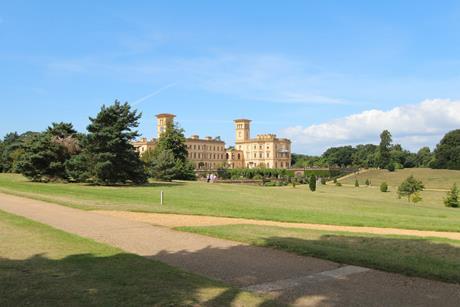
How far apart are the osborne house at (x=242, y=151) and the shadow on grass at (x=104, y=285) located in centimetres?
13548

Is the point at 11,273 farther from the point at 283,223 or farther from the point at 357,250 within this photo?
the point at 283,223

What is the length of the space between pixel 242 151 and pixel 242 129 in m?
7.70

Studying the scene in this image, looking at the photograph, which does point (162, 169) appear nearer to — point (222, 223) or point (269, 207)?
point (269, 207)

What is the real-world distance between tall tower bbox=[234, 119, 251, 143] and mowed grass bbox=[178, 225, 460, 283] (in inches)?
→ 5731

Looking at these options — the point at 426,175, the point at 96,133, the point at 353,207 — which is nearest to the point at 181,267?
the point at 353,207

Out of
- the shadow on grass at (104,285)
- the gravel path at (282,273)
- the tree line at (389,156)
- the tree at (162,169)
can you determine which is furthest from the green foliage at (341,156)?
the shadow on grass at (104,285)

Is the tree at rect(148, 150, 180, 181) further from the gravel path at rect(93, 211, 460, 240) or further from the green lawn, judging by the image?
the green lawn

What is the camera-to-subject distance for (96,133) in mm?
36094

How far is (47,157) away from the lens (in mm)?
40250

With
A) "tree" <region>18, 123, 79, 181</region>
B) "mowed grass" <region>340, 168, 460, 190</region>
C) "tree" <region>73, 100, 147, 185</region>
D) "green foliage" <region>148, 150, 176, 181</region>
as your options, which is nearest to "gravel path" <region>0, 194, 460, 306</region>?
"tree" <region>73, 100, 147, 185</region>

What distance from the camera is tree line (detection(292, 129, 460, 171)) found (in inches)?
4318

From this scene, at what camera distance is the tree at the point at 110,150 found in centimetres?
3606

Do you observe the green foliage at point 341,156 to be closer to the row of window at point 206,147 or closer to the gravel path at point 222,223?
the row of window at point 206,147

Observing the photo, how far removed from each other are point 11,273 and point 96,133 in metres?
30.4
